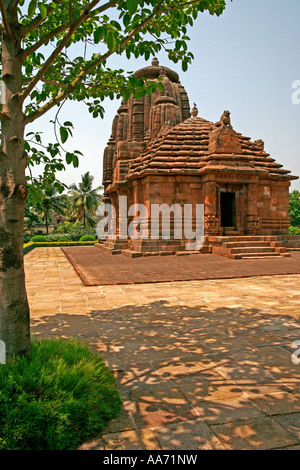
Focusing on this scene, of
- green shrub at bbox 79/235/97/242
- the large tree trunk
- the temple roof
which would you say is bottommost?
green shrub at bbox 79/235/97/242

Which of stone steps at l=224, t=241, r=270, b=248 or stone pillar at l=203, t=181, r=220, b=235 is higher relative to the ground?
stone pillar at l=203, t=181, r=220, b=235

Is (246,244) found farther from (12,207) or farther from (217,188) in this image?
(12,207)

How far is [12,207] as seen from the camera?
2.86 m

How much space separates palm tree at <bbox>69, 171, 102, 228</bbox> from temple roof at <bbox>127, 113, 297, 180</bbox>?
26.5m

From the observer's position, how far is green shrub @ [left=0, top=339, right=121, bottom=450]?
2186mm

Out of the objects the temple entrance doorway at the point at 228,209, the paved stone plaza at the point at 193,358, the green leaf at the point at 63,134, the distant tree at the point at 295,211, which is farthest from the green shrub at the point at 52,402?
the distant tree at the point at 295,211

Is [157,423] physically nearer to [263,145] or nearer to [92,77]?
[92,77]

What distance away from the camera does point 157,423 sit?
2432 mm

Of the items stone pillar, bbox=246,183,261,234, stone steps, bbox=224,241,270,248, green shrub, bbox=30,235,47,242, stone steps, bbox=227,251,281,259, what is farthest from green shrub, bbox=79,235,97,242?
stone steps, bbox=227,251,281,259

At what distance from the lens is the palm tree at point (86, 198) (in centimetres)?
4659

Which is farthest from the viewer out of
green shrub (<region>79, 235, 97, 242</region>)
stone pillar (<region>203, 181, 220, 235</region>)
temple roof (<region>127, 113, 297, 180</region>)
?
green shrub (<region>79, 235, 97, 242</region>)

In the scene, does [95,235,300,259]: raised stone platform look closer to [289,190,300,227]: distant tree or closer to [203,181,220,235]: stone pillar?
[203,181,220,235]: stone pillar

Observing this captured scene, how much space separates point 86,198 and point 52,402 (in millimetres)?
45632

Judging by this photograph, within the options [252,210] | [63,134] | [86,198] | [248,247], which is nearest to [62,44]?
[63,134]
